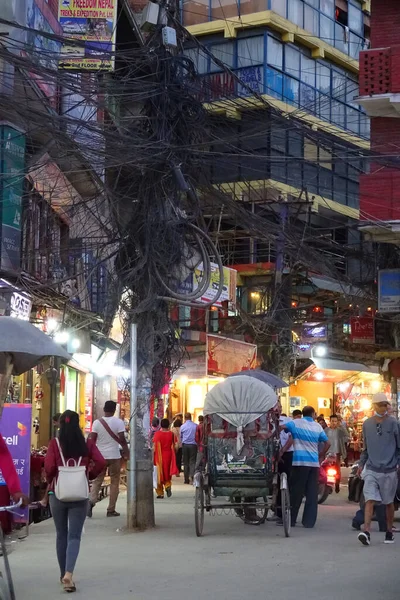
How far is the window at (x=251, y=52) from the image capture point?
115 ft

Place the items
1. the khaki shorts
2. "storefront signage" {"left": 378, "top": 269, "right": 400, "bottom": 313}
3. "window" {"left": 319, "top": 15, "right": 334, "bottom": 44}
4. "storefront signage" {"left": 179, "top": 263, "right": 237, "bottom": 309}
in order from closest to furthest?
1. the khaki shorts
2. "storefront signage" {"left": 179, "top": 263, "right": 237, "bottom": 309}
3. "storefront signage" {"left": 378, "top": 269, "right": 400, "bottom": 313}
4. "window" {"left": 319, "top": 15, "right": 334, "bottom": 44}

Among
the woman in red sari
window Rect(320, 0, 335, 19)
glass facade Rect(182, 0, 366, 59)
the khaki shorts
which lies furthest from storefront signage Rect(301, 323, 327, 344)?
the khaki shorts

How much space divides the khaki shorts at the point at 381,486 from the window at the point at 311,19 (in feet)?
86.5

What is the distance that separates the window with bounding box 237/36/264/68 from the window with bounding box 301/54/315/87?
82.1 inches

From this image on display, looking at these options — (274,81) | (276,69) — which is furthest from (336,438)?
(276,69)

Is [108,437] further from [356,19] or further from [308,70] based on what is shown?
[356,19]

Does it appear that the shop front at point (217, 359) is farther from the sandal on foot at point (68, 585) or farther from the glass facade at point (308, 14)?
the sandal on foot at point (68, 585)

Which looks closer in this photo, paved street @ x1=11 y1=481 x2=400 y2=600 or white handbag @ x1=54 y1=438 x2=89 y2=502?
white handbag @ x1=54 y1=438 x2=89 y2=502

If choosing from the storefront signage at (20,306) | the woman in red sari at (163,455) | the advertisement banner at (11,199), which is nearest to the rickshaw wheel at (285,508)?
the storefront signage at (20,306)

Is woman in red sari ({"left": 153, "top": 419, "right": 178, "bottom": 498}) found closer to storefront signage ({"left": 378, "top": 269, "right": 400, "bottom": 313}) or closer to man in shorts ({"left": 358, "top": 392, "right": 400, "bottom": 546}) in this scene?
storefront signage ({"left": 378, "top": 269, "right": 400, "bottom": 313})

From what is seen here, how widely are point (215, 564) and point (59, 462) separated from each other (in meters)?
2.83

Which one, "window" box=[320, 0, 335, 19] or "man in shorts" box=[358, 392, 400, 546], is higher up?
"window" box=[320, 0, 335, 19]

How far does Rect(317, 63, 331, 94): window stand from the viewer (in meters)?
37.3

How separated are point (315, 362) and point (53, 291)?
1678 cm
